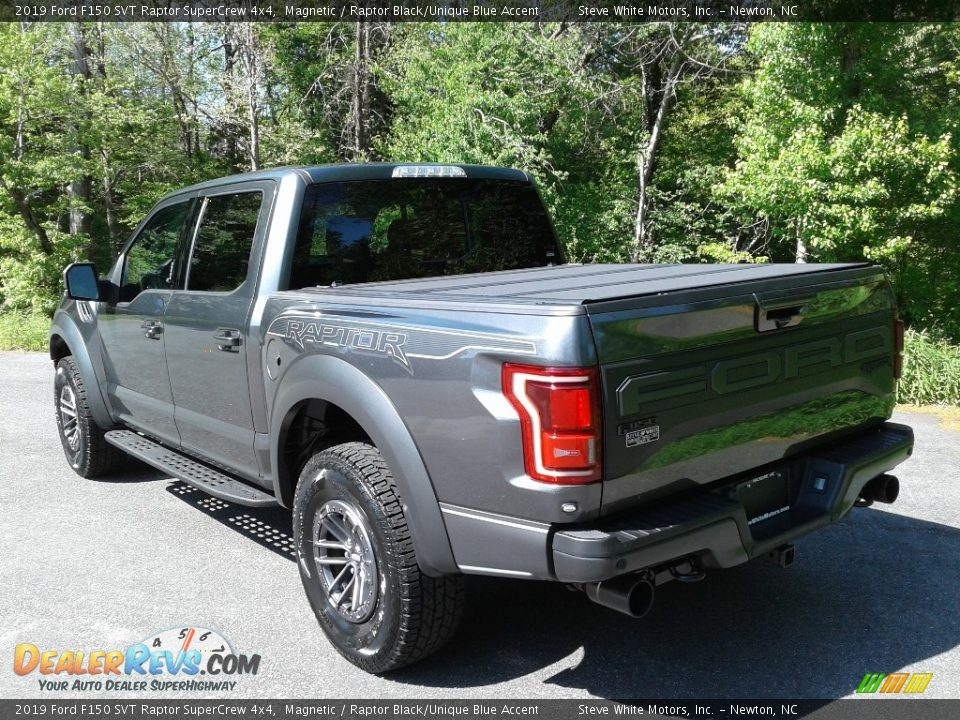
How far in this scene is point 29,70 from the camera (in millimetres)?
16891

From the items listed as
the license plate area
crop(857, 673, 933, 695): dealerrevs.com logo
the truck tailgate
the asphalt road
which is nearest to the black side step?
the asphalt road

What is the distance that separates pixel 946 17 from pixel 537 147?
837 cm

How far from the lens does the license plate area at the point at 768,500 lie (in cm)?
309

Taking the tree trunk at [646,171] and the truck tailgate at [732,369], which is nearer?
the truck tailgate at [732,369]

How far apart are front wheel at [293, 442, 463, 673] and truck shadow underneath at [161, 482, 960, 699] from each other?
232 mm

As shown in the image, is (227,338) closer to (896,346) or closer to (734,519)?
(734,519)

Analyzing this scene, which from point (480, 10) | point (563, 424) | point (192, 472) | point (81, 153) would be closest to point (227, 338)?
point (192, 472)

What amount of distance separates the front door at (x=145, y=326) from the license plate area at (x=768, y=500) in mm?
3156

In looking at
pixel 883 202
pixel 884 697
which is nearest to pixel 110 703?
pixel 884 697

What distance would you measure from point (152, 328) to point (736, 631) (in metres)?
3.45

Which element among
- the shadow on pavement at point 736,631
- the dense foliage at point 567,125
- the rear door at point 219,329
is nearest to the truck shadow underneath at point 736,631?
the shadow on pavement at point 736,631

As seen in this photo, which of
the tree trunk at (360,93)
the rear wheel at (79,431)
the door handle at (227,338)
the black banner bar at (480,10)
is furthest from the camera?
the tree trunk at (360,93)

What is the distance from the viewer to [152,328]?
4730mm

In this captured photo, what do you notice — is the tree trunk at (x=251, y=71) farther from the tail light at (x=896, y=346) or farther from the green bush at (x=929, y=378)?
→ the tail light at (x=896, y=346)
